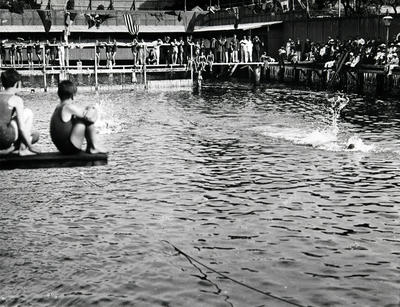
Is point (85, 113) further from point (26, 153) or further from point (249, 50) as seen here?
point (249, 50)

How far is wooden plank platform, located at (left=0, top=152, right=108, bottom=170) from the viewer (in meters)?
12.2

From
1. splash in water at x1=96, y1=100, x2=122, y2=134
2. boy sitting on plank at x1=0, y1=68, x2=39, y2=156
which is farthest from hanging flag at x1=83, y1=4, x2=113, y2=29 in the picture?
boy sitting on plank at x1=0, y1=68, x2=39, y2=156

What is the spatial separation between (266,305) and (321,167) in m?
10.9

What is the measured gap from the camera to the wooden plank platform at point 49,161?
12.2 meters

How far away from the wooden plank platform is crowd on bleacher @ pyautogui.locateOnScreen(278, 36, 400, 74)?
32.3m

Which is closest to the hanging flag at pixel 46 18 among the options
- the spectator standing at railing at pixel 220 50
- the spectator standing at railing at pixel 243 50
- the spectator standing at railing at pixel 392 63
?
the spectator standing at railing at pixel 220 50

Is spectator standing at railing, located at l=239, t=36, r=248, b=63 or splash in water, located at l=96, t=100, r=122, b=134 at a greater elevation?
spectator standing at railing, located at l=239, t=36, r=248, b=63

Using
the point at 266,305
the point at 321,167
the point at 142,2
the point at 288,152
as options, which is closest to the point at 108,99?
the point at 288,152

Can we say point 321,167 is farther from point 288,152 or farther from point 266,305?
point 266,305

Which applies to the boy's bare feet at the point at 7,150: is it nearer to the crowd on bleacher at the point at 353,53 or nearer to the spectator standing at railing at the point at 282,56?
the crowd on bleacher at the point at 353,53

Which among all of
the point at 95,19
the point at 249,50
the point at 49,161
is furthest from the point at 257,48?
the point at 49,161

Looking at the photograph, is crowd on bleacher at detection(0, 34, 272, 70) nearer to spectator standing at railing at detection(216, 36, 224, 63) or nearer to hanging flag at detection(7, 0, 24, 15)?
spectator standing at railing at detection(216, 36, 224, 63)

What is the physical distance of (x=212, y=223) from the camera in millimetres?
15383

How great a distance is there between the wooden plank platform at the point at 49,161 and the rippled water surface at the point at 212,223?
5.96 ft
